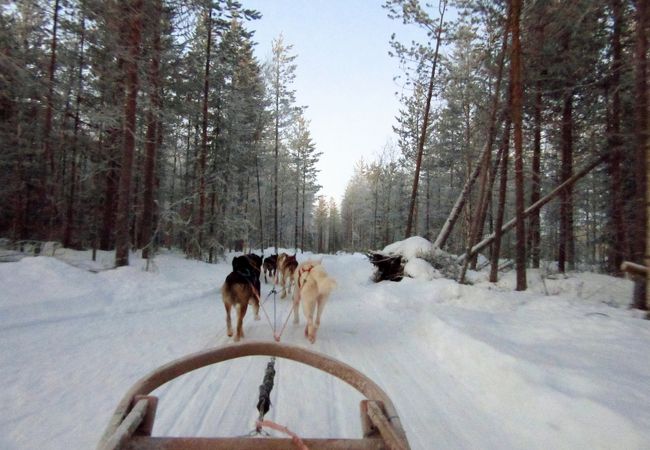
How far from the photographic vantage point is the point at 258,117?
27.0m

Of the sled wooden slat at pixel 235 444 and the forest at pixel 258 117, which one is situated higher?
the forest at pixel 258 117

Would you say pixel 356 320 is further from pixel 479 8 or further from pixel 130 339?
pixel 479 8

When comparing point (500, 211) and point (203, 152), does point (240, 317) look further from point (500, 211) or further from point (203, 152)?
point (203, 152)

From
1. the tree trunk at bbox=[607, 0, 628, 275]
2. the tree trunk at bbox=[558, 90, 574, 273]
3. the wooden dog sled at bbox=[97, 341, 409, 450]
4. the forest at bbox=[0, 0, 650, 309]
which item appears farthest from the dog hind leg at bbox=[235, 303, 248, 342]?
the tree trunk at bbox=[558, 90, 574, 273]

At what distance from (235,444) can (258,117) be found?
28014 millimetres

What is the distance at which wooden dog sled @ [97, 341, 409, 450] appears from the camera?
124cm

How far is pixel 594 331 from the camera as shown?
549 cm

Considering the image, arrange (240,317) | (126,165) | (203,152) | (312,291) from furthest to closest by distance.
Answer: (203,152) < (126,165) < (312,291) < (240,317)

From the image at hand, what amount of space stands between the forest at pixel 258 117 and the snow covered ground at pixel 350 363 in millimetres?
3375

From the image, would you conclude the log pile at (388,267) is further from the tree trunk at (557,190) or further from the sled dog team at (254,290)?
the sled dog team at (254,290)

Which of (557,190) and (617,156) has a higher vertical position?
(617,156)

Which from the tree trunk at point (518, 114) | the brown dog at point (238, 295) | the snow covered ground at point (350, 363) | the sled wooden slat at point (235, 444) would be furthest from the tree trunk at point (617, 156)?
the sled wooden slat at point (235, 444)

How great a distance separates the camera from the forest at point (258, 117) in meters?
8.95

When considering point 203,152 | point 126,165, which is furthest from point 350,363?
point 203,152
